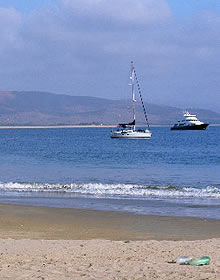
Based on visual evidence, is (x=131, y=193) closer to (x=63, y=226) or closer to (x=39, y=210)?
(x=39, y=210)

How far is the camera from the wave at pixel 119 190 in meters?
23.7

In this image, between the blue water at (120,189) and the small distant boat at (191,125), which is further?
the small distant boat at (191,125)

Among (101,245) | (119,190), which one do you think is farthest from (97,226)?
(119,190)

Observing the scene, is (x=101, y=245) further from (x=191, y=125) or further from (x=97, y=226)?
(x=191, y=125)

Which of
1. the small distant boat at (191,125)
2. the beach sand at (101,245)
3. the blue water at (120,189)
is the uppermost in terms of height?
the small distant boat at (191,125)

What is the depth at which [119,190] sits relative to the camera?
25.1 metres

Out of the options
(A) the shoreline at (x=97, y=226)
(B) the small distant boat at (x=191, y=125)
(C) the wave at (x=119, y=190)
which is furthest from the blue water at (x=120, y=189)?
(B) the small distant boat at (x=191, y=125)

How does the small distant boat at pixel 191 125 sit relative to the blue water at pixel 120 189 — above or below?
above

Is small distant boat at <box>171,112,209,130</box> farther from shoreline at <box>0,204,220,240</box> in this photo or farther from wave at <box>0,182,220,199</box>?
shoreline at <box>0,204,220,240</box>

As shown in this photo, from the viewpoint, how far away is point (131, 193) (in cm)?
2417

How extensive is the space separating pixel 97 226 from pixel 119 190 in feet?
31.2

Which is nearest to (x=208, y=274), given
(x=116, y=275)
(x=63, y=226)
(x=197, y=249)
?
(x=116, y=275)

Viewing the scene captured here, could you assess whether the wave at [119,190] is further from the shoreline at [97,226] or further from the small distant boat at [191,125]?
the small distant boat at [191,125]

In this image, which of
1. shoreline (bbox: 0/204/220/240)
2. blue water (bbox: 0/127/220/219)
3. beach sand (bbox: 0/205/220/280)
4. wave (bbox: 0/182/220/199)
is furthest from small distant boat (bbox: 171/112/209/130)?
beach sand (bbox: 0/205/220/280)
